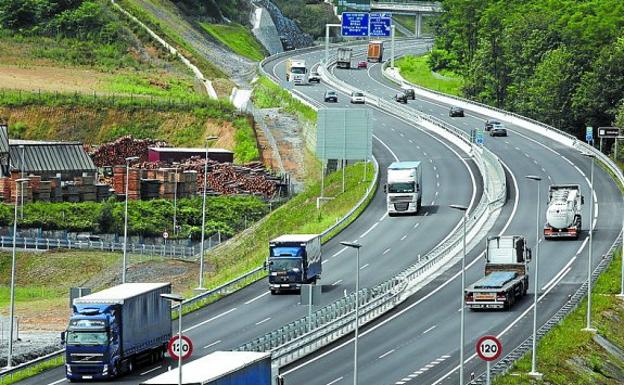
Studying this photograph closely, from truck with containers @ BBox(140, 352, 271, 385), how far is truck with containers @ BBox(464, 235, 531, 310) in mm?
29661

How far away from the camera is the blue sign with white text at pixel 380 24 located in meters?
198

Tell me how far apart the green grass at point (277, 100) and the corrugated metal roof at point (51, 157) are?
25476mm

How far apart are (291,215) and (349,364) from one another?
51.5 m

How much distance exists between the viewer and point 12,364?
73938 mm

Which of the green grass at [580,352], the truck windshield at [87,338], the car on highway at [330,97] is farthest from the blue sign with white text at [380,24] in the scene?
the truck windshield at [87,338]

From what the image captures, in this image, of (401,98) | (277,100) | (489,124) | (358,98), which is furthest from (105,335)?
(401,98)

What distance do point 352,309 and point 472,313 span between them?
628 cm

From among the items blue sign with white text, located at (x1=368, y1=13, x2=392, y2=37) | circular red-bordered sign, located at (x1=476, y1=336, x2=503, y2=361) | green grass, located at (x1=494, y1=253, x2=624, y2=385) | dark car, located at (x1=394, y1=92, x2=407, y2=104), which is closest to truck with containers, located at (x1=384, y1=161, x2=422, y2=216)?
green grass, located at (x1=494, y1=253, x2=624, y2=385)

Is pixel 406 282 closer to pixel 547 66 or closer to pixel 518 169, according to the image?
pixel 518 169

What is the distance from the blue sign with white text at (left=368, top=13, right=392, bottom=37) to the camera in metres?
198

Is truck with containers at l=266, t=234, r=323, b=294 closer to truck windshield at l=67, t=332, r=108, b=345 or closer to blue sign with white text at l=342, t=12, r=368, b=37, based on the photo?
truck windshield at l=67, t=332, r=108, b=345

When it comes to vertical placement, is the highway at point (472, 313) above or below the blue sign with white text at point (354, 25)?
below

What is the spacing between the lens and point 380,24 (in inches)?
7805

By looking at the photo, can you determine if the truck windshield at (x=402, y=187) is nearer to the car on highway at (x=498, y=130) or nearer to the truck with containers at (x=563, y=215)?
the truck with containers at (x=563, y=215)
